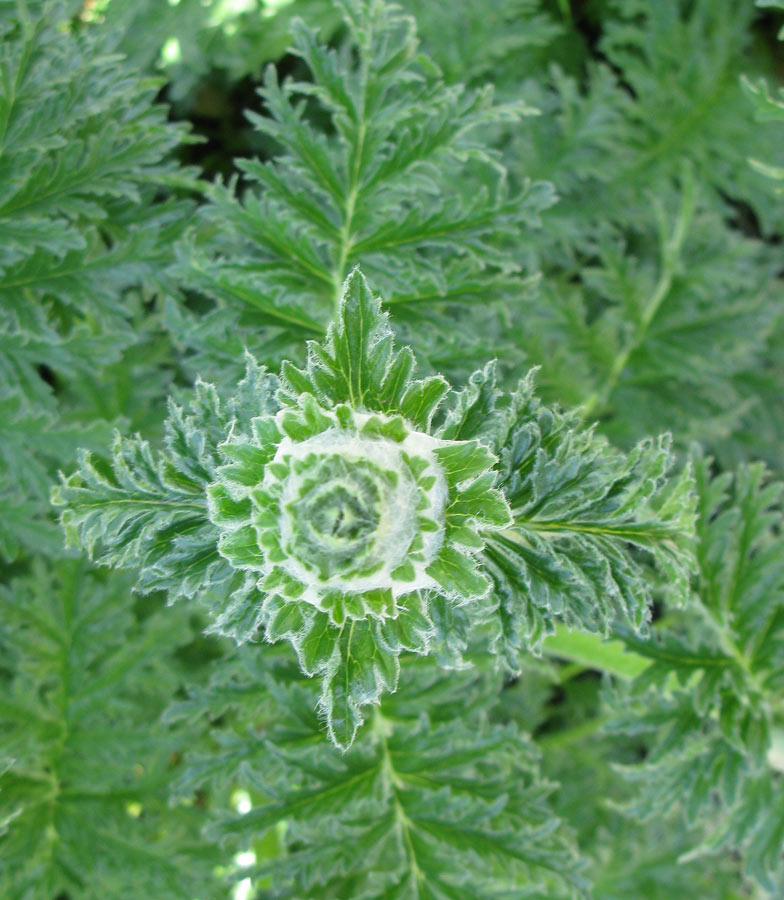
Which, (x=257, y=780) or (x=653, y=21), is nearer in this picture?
(x=257, y=780)

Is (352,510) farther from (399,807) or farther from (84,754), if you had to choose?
(84,754)

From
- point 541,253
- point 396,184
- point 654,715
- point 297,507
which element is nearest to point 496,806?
point 654,715

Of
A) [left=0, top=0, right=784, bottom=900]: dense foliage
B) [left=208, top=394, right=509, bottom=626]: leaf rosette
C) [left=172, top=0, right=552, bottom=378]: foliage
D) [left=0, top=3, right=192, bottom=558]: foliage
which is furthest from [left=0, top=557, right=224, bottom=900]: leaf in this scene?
[left=208, top=394, right=509, bottom=626]: leaf rosette

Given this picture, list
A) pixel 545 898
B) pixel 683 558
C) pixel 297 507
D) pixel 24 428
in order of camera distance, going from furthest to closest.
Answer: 1. pixel 545 898
2. pixel 24 428
3. pixel 683 558
4. pixel 297 507

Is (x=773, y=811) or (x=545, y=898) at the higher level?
(x=773, y=811)

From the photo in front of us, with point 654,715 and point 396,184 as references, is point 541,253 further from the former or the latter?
point 654,715

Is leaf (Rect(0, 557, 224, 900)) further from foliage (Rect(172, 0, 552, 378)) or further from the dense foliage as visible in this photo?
foliage (Rect(172, 0, 552, 378))

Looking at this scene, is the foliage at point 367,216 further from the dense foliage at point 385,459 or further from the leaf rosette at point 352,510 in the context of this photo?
the leaf rosette at point 352,510

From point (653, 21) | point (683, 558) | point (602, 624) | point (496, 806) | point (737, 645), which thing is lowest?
point (496, 806)
